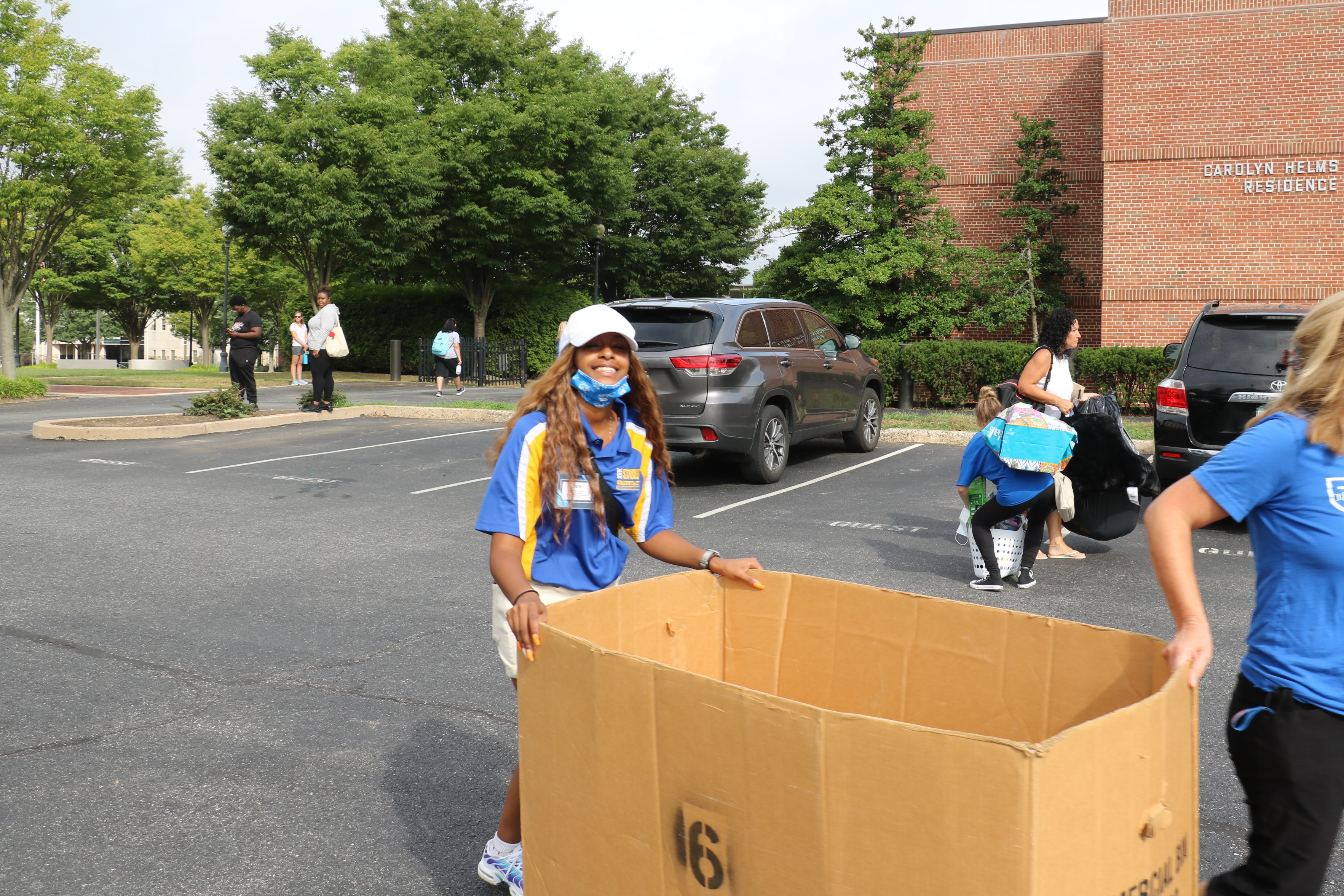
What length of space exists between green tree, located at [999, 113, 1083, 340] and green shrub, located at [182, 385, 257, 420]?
51.4ft

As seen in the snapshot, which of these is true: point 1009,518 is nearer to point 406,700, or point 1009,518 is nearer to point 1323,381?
point 406,700

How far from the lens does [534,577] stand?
2914 mm

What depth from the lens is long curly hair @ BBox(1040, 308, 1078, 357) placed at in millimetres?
7316

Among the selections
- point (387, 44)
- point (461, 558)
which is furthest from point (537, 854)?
point (387, 44)

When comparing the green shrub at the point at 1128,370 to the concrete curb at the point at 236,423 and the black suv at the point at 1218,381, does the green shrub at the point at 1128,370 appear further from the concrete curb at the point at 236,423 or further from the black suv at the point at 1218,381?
the concrete curb at the point at 236,423

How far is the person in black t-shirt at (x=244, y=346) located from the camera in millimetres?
17828

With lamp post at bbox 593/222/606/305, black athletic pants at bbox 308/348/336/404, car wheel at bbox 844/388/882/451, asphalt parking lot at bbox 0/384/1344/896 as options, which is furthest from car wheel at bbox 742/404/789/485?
lamp post at bbox 593/222/606/305

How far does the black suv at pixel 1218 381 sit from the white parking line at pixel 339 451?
30.1 feet

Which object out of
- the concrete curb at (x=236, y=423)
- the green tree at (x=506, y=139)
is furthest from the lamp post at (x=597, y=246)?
the concrete curb at (x=236, y=423)

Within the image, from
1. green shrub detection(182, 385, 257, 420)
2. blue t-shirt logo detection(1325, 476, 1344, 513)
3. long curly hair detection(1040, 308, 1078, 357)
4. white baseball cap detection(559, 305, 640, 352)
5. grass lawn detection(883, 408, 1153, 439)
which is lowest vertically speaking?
grass lawn detection(883, 408, 1153, 439)

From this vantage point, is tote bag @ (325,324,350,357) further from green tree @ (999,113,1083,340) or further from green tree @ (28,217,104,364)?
green tree @ (28,217,104,364)

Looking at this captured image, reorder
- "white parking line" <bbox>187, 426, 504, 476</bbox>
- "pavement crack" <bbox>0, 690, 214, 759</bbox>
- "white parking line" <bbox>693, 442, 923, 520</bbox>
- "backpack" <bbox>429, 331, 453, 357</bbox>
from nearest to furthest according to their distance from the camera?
"pavement crack" <bbox>0, 690, 214, 759</bbox>, "white parking line" <bbox>693, 442, 923, 520</bbox>, "white parking line" <bbox>187, 426, 504, 476</bbox>, "backpack" <bbox>429, 331, 453, 357</bbox>

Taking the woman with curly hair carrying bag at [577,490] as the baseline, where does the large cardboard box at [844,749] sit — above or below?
below

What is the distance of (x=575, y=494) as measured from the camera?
9.34ft
